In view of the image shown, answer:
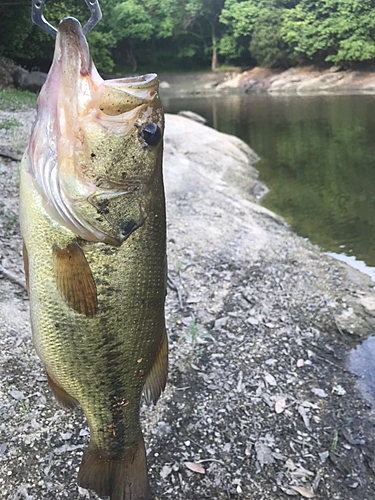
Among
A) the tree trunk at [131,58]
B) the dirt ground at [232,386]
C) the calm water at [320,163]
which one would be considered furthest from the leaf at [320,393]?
the tree trunk at [131,58]

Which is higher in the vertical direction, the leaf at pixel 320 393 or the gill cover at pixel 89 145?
the gill cover at pixel 89 145

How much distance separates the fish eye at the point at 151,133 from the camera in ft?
5.57

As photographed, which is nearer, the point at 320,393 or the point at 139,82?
the point at 139,82

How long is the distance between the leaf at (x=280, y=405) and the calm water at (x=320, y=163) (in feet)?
11.5

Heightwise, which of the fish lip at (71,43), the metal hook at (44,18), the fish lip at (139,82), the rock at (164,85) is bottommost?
the rock at (164,85)

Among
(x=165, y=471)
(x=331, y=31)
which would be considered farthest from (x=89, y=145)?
(x=331, y=31)

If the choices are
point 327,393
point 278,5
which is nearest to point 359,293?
point 327,393

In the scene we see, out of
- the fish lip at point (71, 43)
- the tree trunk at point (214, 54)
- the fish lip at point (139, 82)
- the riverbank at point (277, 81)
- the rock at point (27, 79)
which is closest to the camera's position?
the fish lip at point (71, 43)

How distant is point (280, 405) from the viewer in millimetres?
3689

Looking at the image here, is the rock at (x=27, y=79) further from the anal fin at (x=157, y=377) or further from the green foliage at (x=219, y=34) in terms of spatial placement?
the anal fin at (x=157, y=377)

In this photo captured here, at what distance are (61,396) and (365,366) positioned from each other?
3400 millimetres

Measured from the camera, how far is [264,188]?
1155cm

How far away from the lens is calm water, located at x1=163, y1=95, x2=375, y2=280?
8375 millimetres

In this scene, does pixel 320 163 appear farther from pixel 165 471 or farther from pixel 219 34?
pixel 219 34
